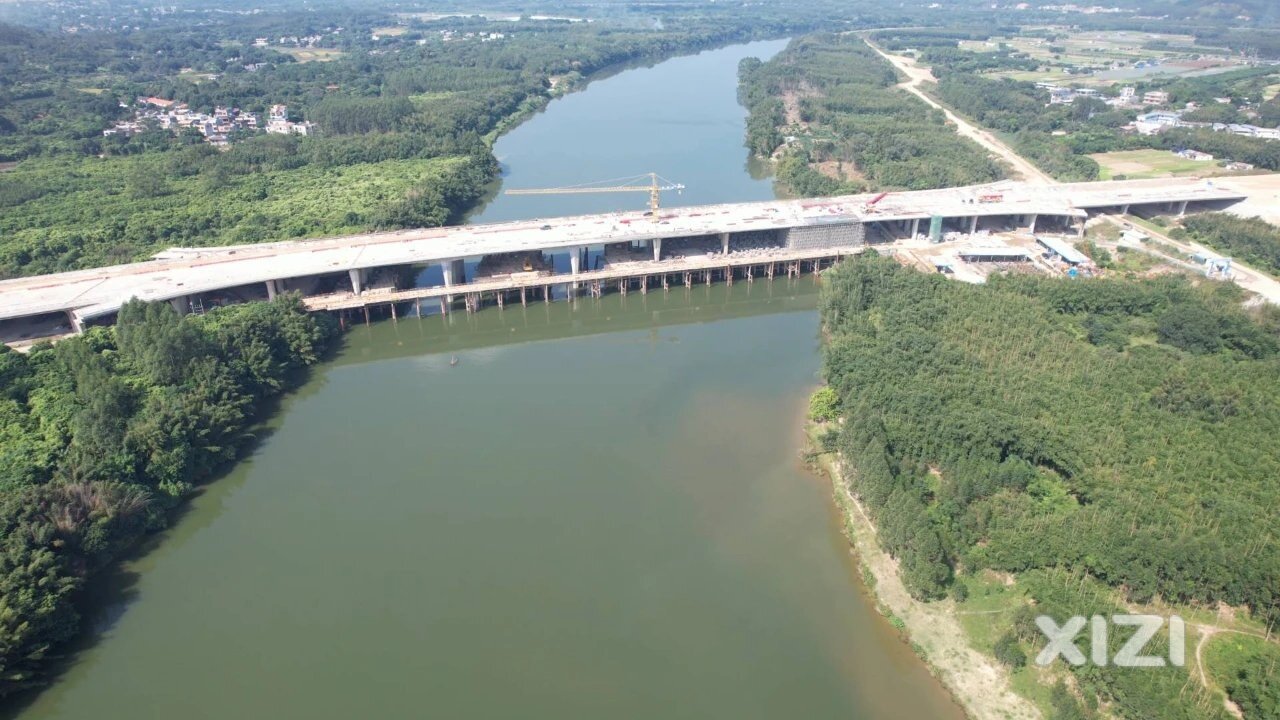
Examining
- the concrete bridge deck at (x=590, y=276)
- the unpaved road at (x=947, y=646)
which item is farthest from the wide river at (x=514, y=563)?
the concrete bridge deck at (x=590, y=276)

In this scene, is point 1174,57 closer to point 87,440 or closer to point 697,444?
point 697,444

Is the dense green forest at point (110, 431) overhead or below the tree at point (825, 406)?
overhead

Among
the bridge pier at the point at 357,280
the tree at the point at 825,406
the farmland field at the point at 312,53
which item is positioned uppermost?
the farmland field at the point at 312,53

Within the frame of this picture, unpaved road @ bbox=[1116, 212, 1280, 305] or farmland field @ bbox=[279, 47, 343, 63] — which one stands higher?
farmland field @ bbox=[279, 47, 343, 63]

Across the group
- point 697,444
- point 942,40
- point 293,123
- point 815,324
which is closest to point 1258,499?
point 697,444

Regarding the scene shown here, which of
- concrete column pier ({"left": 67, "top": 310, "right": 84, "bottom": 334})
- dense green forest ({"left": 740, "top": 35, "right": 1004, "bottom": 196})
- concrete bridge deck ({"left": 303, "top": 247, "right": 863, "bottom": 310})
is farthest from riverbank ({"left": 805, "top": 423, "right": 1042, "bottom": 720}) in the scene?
dense green forest ({"left": 740, "top": 35, "right": 1004, "bottom": 196})

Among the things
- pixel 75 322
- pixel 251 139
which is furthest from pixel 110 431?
pixel 251 139

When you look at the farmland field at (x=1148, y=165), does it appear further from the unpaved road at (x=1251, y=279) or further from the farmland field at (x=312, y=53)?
the farmland field at (x=312, y=53)

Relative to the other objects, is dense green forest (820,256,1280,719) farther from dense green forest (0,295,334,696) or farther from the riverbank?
dense green forest (0,295,334,696)
